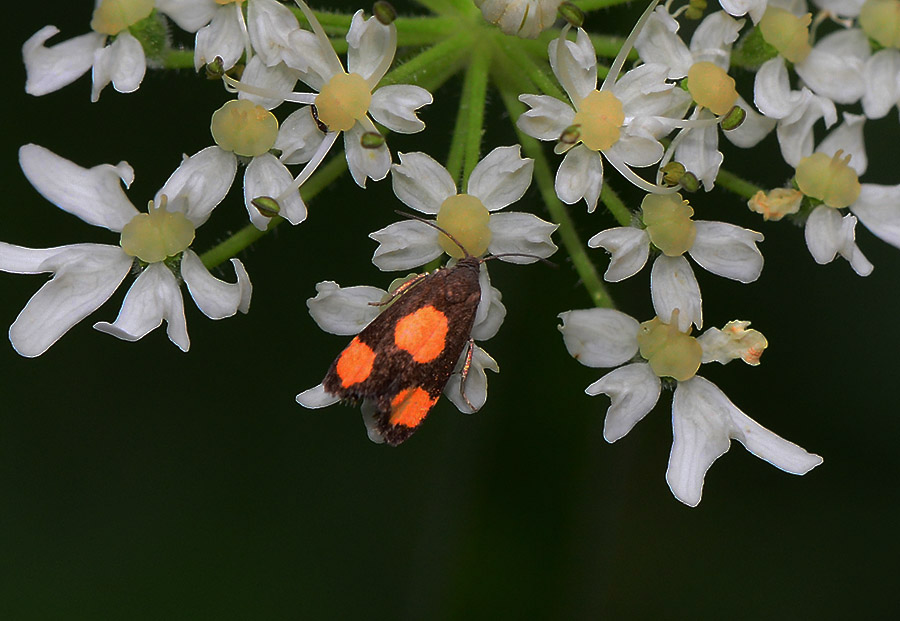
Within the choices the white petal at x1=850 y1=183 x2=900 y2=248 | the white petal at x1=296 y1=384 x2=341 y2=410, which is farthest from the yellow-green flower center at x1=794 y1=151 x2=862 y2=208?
the white petal at x1=296 y1=384 x2=341 y2=410

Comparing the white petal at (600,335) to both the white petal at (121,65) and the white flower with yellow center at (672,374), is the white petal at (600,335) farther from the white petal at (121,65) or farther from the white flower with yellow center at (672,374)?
the white petal at (121,65)

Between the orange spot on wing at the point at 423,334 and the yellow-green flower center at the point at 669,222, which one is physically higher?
the yellow-green flower center at the point at 669,222

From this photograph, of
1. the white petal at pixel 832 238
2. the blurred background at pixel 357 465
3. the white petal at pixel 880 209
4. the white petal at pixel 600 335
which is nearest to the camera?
the white petal at pixel 600 335

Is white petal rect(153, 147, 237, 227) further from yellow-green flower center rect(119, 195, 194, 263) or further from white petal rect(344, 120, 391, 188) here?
white petal rect(344, 120, 391, 188)

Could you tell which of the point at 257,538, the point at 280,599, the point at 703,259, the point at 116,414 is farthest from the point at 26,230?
the point at 703,259

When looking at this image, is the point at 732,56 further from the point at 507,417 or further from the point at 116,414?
the point at 116,414

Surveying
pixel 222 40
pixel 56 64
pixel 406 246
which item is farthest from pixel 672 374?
pixel 56 64

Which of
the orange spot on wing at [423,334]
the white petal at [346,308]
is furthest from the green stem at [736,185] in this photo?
the white petal at [346,308]
